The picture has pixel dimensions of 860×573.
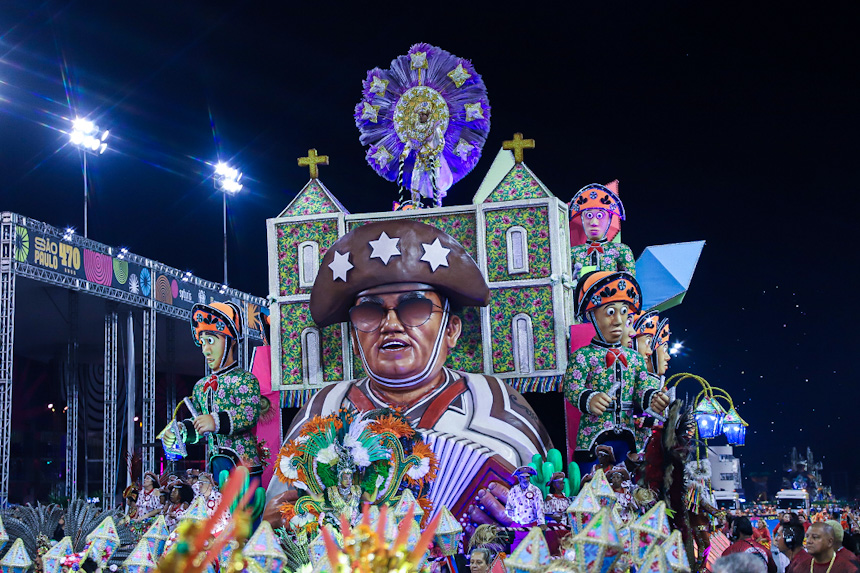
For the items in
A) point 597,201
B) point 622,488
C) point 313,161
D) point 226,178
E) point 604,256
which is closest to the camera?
point 622,488

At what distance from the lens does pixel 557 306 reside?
910 centimetres

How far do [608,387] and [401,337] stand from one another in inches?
76.9

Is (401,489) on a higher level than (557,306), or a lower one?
lower

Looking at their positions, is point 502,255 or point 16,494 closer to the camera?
point 502,255

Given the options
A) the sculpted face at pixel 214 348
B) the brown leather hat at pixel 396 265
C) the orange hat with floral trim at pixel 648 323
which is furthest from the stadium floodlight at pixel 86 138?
the orange hat with floral trim at pixel 648 323

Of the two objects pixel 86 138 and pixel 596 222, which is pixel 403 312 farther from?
pixel 86 138

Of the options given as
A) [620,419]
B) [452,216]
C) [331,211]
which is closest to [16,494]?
[331,211]

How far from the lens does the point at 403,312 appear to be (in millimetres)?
8438

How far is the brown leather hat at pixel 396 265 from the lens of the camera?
27.5 ft

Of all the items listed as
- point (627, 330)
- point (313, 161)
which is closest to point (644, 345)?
point (627, 330)

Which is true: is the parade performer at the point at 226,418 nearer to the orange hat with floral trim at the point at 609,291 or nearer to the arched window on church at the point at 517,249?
the arched window on church at the point at 517,249

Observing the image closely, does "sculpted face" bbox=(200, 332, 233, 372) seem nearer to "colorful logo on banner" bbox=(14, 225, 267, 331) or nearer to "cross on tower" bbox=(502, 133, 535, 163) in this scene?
"colorful logo on banner" bbox=(14, 225, 267, 331)

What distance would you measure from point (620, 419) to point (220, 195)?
41.6 feet

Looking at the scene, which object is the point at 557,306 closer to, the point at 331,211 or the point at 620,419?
the point at 620,419
